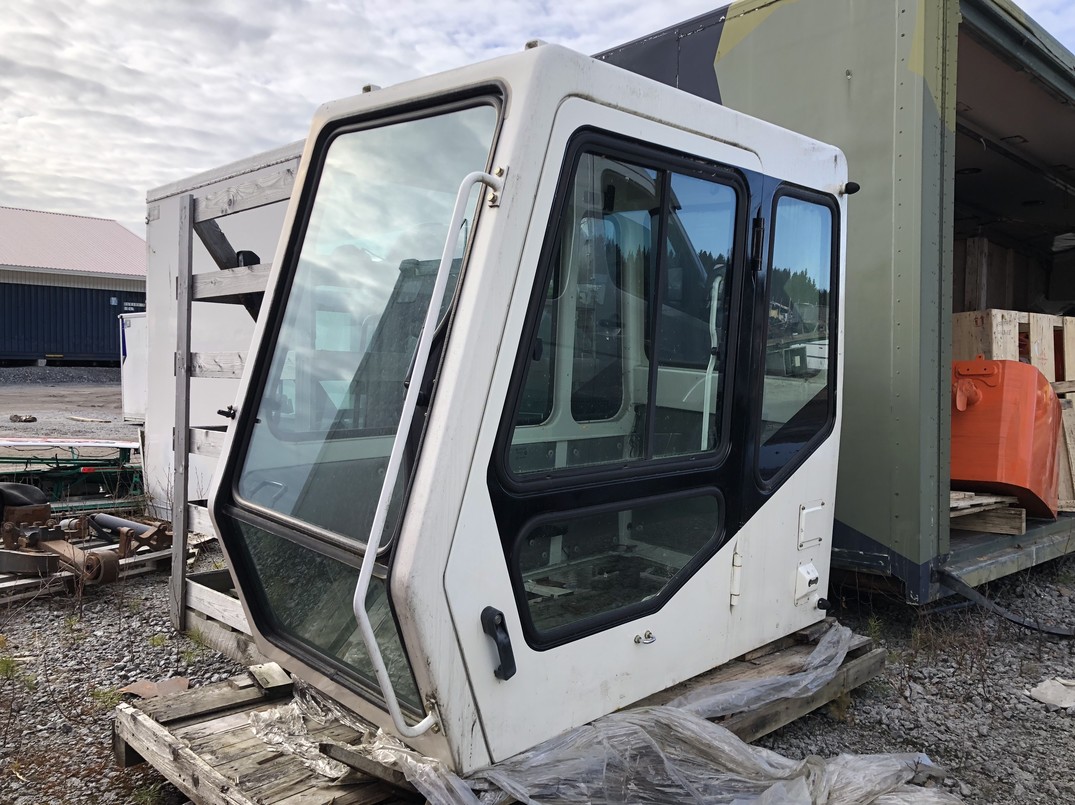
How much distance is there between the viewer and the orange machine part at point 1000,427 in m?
4.89

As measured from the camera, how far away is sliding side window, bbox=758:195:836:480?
10.4 feet

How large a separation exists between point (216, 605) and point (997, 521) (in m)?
4.55

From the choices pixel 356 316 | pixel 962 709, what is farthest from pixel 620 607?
pixel 962 709

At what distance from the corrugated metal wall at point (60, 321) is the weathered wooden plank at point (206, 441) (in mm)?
23648

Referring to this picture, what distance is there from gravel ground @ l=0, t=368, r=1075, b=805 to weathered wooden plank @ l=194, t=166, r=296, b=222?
7.49 feet

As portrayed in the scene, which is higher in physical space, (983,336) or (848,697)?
(983,336)

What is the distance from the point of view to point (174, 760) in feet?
8.52

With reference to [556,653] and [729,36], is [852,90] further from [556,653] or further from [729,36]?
[556,653]

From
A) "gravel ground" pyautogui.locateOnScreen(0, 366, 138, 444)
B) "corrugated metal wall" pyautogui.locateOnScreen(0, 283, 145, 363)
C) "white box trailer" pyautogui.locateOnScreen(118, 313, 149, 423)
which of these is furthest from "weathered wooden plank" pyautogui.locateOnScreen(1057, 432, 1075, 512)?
"corrugated metal wall" pyautogui.locateOnScreen(0, 283, 145, 363)

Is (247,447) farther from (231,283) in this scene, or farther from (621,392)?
(231,283)

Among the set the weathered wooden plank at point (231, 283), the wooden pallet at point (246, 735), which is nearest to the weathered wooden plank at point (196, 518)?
the weathered wooden plank at point (231, 283)

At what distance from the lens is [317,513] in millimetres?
2600

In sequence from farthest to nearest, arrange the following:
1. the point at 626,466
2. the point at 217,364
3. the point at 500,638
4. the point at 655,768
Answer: the point at 217,364
the point at 626,466
the point at 655,768
the point at 500,638

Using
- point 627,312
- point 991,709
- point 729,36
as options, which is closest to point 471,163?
point 627,312
